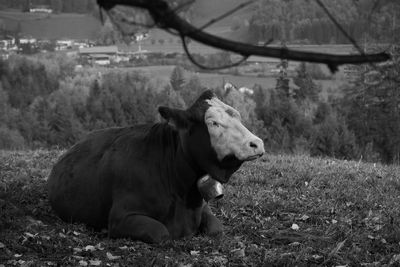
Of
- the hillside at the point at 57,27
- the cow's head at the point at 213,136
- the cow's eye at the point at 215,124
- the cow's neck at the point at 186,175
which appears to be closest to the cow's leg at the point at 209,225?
the cow's neck at the point at 186,175

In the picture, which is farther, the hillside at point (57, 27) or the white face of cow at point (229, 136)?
the hillside at point (57, 27)

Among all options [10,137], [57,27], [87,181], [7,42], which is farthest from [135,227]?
[7,42]

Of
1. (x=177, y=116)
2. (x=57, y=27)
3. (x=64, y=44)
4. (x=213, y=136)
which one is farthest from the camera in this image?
(x=64, y=44)

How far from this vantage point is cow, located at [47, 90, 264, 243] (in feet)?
22.9

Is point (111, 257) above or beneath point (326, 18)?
beneath

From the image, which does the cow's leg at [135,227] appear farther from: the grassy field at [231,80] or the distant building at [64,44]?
the distant building at [64,44]

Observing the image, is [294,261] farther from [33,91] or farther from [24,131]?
[33,91]

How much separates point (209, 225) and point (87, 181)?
153 cm

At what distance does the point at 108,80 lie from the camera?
2726 inches

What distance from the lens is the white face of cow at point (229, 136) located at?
21.8 feet

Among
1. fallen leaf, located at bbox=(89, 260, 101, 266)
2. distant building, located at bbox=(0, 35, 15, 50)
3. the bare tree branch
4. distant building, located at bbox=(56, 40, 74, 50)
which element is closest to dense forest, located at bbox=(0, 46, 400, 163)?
distant building, located at bbox=(0, 35, 15, 50)

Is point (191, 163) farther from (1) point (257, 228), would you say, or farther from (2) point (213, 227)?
(1) point (257, 228)

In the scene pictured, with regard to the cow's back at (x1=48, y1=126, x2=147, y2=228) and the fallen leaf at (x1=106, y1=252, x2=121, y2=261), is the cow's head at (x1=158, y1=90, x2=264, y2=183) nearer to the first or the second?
the cow's back at (x1=48, y1=126, x2=147, y2=228)

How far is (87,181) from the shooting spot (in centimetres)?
777
